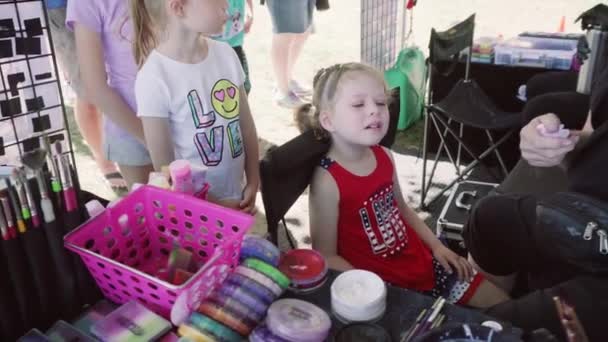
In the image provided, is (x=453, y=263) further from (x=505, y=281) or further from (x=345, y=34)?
(x=345, y=34)

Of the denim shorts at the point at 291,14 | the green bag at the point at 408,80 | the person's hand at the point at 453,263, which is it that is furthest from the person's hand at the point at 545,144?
the denim shorts at the point at 291,14

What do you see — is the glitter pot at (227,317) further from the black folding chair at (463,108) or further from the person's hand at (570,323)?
the black folding chair at (463,108)

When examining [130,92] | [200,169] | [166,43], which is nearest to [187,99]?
[166,43]

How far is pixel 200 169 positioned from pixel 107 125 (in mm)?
832

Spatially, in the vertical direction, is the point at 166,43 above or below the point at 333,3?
above

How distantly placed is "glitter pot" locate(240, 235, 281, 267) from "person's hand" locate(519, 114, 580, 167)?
76cm

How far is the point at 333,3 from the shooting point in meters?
7.23

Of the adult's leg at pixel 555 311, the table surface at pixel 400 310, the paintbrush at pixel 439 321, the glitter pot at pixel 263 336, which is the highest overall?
the glitter pot at pixel 263 336

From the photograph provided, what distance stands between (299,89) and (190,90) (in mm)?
3138

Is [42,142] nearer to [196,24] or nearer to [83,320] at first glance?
[83,320]

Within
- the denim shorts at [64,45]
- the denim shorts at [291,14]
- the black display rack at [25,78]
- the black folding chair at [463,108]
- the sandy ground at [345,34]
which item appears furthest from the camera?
the denim shorts at [291,14]

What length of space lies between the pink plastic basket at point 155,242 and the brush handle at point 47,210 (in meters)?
0.05

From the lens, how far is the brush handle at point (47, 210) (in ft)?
2.84

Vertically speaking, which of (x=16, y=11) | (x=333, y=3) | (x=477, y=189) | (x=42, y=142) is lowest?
(x=477, y=189)
